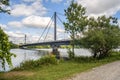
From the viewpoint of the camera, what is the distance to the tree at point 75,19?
37656 millimetres

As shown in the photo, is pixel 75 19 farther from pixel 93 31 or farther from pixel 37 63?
pixel 37 63

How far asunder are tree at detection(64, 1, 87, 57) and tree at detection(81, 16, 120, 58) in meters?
1.47

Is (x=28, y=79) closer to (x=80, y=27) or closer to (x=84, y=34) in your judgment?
(x=84, y=34)

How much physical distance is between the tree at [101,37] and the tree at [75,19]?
4.83 ft

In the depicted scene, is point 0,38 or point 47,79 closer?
point 0,38

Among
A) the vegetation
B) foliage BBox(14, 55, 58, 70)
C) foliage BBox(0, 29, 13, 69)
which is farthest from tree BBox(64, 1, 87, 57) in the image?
foliage BBox(0, 29, 13, 69)

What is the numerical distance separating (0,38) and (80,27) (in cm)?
2393

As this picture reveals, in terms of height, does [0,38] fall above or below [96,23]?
below

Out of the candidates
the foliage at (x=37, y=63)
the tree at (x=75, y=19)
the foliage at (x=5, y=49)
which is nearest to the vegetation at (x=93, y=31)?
the tree at (x=75, y=19)

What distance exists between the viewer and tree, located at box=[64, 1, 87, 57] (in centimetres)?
3766

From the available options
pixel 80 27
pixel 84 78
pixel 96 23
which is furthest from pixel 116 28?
pixel 84 78

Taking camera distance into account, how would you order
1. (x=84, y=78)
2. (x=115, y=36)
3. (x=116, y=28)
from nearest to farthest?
1. (x=84, y=78)
2. (x=115, y=36)
3. (x=116, y=28)

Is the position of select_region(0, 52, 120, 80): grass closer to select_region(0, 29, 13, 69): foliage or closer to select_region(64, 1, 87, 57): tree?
select_region(0, 29, 13, 69): foliage

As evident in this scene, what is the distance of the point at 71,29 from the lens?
3806 cm
